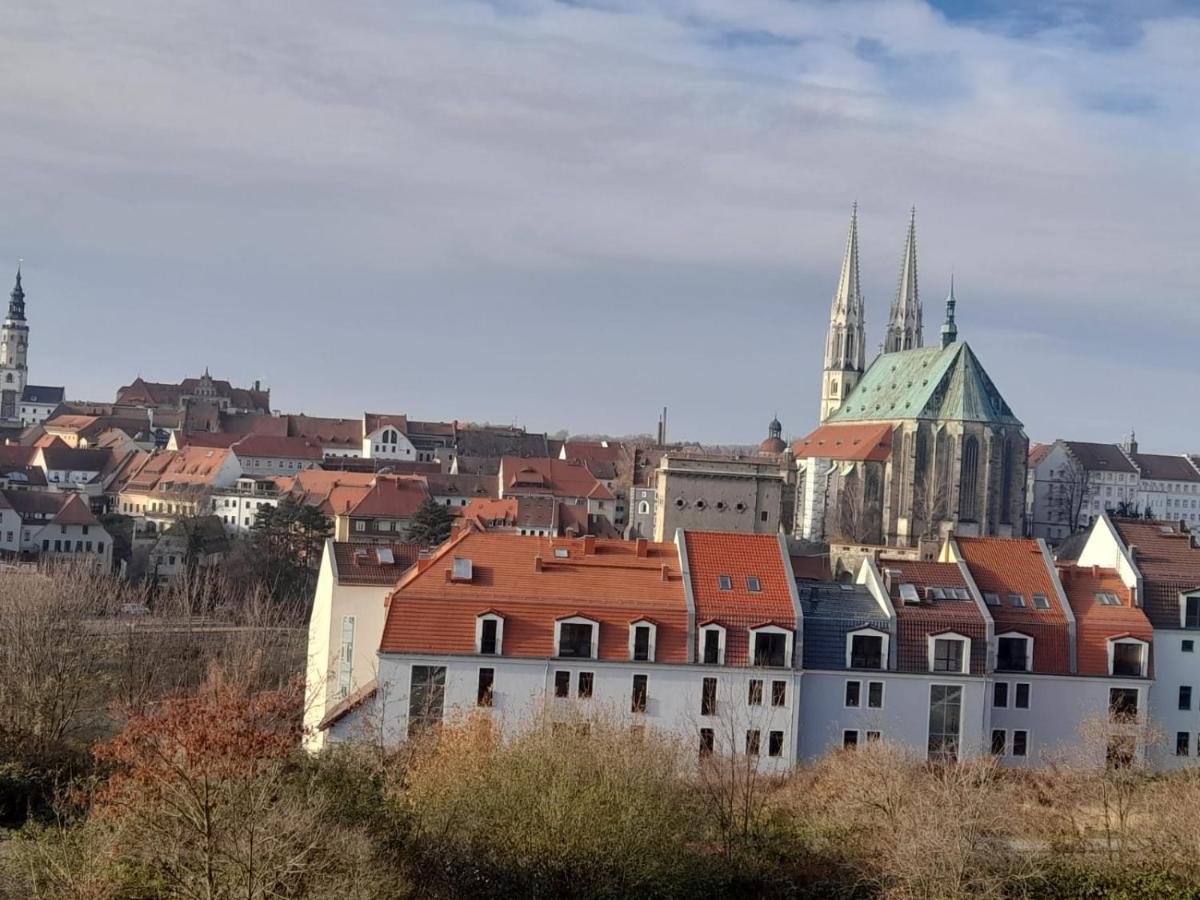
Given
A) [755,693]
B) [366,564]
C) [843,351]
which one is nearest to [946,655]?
[755,693]

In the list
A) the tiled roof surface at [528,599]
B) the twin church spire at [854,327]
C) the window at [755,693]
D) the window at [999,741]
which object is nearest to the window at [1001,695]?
the window at [999,741]

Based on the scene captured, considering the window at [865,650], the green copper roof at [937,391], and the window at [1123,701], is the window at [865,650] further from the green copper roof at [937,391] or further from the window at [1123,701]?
the green copper roof at [937,391]

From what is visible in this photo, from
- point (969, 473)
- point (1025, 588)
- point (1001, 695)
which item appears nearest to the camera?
point (1001, 695)

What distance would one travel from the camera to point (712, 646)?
44500mm

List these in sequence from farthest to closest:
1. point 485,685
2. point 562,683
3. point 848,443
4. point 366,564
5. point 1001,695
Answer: point 848,443, point 366,564, point 1001,695, point 562,683, point 485,685

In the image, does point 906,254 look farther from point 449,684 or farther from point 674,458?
point 449,684

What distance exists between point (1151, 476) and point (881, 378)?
58.8 meters

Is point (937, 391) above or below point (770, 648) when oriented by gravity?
above

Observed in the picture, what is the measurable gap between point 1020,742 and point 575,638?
557 inches

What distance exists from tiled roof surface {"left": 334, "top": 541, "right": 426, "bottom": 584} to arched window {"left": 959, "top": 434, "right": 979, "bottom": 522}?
277ft

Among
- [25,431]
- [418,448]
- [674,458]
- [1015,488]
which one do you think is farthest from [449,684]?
[25,431]

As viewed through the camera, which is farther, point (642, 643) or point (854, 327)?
point (854, 327)

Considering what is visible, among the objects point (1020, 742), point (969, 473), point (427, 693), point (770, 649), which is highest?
point (969, 473)

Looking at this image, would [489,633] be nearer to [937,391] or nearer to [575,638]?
[575,638]
